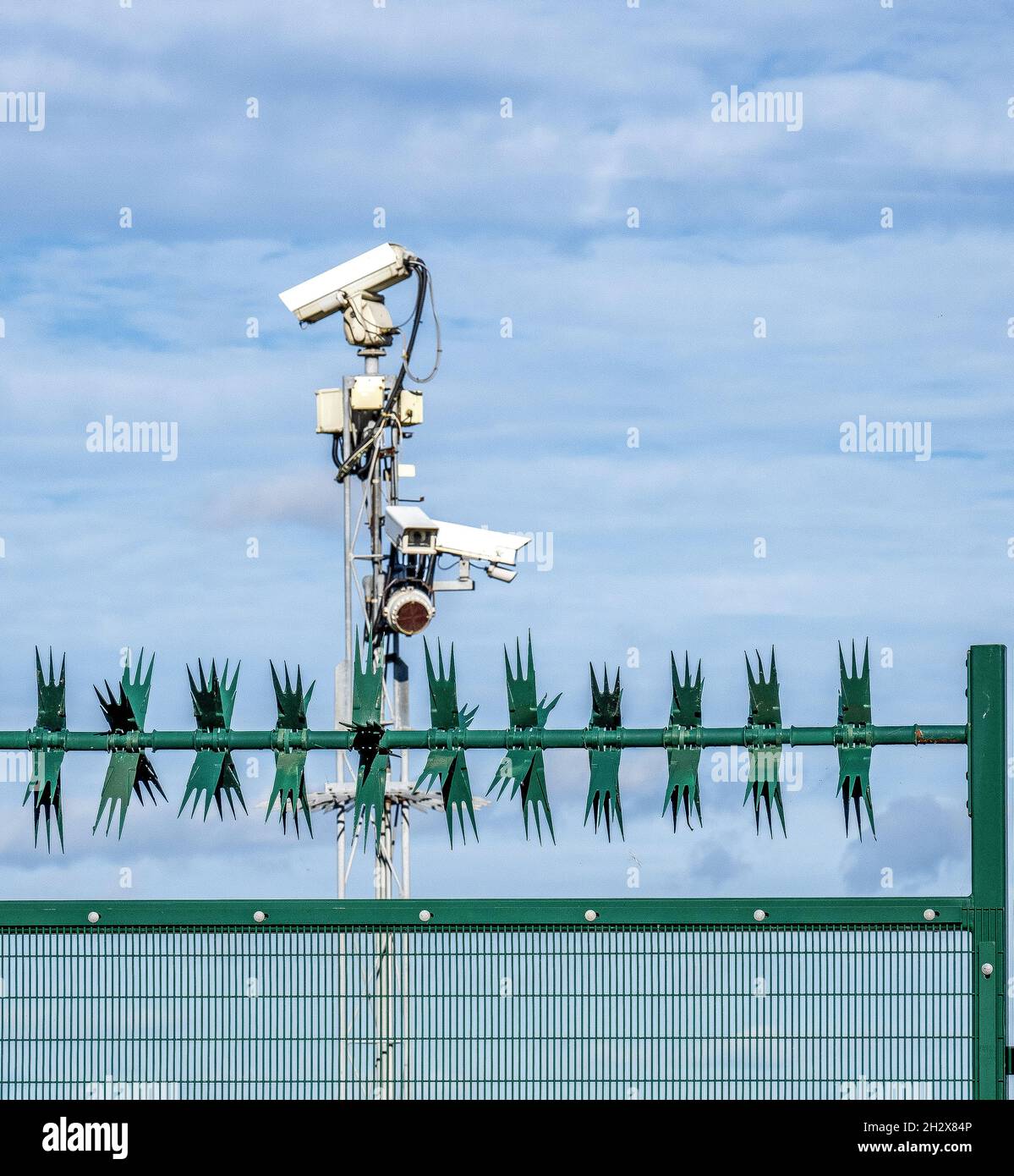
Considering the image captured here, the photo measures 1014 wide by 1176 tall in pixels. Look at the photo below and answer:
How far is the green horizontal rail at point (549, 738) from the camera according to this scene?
43.7ft

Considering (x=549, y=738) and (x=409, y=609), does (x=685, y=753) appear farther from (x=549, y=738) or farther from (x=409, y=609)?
(x=409, y=609)

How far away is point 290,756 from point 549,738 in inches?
66.0

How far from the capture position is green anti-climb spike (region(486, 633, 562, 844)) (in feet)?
44.0

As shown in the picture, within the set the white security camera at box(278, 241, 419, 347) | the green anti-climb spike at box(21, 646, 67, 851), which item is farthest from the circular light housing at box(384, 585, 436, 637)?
the green anti-climb spike at box(21, 646, 67, 851)

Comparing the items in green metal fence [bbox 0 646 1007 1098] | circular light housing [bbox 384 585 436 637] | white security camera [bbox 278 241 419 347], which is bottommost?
green metal fence [bbox 0 646 1007 1098]

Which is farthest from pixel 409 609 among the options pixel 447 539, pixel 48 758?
pixel 48 758

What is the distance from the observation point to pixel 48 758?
14.1 m

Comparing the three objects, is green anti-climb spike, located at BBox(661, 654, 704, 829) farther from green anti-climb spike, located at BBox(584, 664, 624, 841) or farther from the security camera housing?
the security camera housing

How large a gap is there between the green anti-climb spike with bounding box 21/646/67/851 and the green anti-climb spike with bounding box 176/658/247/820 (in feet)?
3.01

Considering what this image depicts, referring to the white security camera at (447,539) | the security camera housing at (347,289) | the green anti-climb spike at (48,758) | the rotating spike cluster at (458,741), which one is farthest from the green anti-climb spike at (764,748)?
the security camera housing at (347,289)
